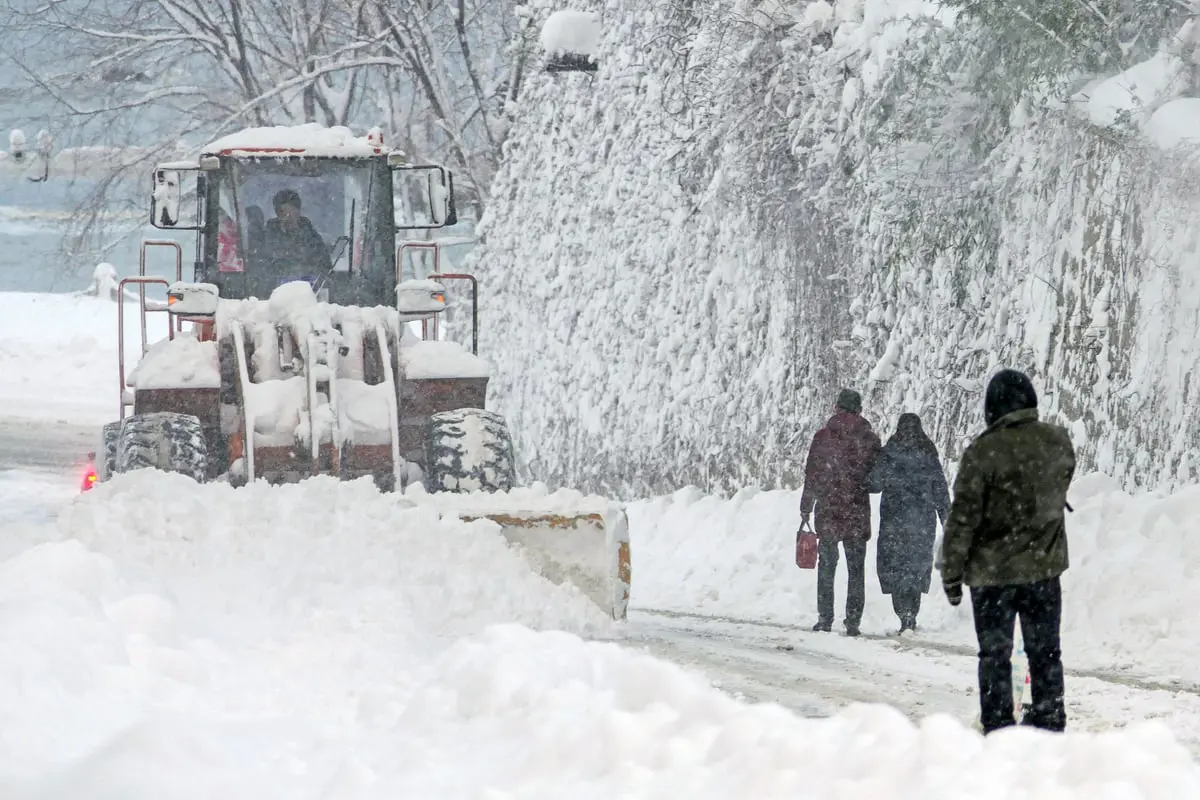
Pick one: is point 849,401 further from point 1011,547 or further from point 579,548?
point 1011,547

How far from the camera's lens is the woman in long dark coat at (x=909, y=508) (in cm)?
1080

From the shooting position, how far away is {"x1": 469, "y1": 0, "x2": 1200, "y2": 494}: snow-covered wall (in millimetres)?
10883

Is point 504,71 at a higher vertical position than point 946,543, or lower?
higher

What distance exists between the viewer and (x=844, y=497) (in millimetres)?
10883

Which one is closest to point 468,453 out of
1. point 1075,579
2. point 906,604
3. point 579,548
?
point 579,548

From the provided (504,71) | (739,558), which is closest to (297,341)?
(739,558)

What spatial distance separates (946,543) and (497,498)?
3.80 meters

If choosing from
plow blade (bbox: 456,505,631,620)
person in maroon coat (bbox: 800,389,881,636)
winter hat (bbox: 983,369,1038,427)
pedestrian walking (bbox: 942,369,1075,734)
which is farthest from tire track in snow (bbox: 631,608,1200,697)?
winter hat (bbox: 983,369,1038,427)

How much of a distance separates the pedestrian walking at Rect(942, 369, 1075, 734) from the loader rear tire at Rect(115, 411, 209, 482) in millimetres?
5314

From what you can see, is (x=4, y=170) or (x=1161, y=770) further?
(x=4, y=170)

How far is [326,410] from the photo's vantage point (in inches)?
409

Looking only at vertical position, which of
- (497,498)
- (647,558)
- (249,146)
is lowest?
(647,558)

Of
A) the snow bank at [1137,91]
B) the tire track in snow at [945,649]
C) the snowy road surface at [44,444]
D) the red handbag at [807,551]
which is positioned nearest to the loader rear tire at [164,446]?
the tire track in snow at [945,649]

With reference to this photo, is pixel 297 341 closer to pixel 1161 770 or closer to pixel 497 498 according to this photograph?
pixel 497 498
